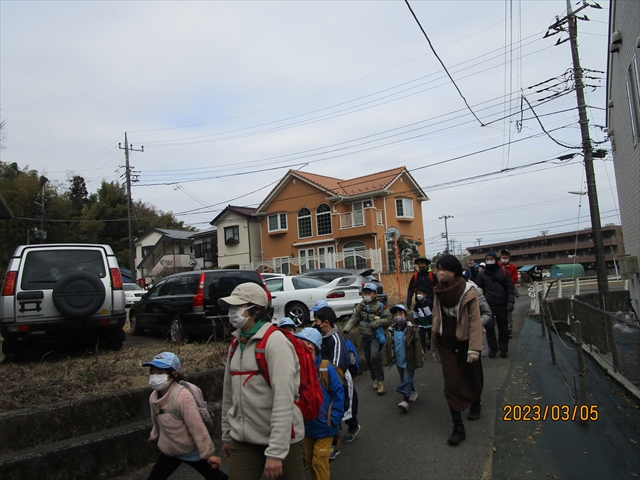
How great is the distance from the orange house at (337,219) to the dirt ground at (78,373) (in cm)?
2244

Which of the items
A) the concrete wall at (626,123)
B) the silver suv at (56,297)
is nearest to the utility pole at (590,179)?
the concrete wall at (626,123)

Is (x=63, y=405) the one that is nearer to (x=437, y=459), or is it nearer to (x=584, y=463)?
(x=437, y=459)

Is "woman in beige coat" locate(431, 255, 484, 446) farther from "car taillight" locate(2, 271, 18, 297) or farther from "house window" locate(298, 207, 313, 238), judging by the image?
"house window" locate(298, 207, 313, 238)

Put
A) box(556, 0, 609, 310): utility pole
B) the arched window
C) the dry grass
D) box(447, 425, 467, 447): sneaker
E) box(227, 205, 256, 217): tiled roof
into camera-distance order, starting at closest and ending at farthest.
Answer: box(447, 425, 467, 447): sneaker
the dry grass
box(556, 0, 609, 310): utility pole
the arched window
box(227, 205, 256, 217): tiled roof

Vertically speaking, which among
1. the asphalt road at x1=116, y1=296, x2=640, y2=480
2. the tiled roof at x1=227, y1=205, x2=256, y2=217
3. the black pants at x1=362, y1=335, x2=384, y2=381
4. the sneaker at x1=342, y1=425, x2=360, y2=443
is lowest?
the asphalt road at x1=116, y1=296, x2=640, y2=480

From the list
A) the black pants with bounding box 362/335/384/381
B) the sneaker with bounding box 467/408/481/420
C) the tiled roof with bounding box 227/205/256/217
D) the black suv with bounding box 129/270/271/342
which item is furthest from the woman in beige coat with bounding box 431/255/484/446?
the tiled roof with bounding box 227/205/256/217

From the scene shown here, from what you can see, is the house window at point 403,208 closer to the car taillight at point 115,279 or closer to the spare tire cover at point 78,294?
the car taillight at point 115,279

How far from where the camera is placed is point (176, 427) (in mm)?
3307

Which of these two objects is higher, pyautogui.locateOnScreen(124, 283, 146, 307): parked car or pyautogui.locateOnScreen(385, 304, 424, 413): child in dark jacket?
pyautogui.locateOnScreen(124, 283, 146, 307): parked car

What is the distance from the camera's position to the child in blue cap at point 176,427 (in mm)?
3254

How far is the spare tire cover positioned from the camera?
6805 mm

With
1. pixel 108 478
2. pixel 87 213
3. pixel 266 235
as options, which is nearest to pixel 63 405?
pixel 108 478

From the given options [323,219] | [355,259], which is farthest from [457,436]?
[323,219]
